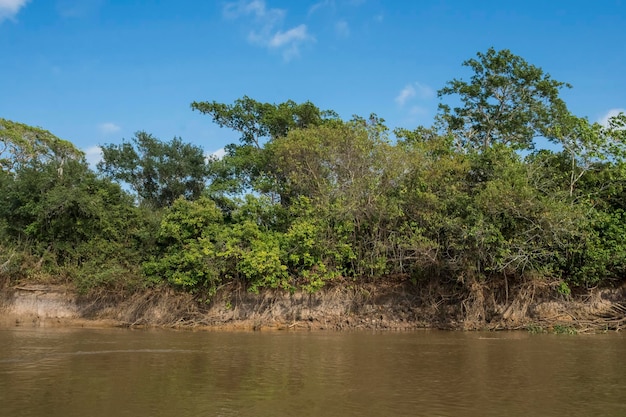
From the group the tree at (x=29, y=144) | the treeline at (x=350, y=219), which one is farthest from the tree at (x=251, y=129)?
the tree at (x=29, y=144)

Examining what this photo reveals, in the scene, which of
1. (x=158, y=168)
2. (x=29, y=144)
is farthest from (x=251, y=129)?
(x=29, y=144)

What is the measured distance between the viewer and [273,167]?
2264cm

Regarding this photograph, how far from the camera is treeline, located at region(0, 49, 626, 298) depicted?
55.4 ft

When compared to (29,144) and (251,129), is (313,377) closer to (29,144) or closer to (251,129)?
(251,129)

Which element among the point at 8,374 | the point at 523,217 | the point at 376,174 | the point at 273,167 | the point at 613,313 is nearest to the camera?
the point at 8,374

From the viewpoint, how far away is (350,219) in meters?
18.6

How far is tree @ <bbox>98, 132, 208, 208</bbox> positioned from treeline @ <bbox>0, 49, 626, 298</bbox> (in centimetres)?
309

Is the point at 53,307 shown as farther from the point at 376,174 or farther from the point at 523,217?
the point at 523,217

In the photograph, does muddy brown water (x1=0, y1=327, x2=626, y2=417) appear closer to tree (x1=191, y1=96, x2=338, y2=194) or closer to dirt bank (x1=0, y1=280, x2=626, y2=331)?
dirt bank (x1=0, y1=280, x2=626, y2=331)

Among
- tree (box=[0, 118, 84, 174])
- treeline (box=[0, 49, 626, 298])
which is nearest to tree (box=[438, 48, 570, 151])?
treeline (box=[0, 49, 626, 298])

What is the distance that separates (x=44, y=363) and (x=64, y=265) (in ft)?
36.7

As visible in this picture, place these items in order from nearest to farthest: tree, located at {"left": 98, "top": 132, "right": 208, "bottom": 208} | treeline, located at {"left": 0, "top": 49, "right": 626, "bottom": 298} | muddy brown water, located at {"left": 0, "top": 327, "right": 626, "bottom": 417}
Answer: muddy brown water, located at {"left": 0, "top": 327, "right": 626, "bottom": 417}
treeline, located at {"left": 0, "top": 49, "right": 626, "bottom": 298}
tree, located at {"left": 98, "top": 132, "right": 208, "bottom": 208}

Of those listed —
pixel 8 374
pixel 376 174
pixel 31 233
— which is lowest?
pixel 8 374

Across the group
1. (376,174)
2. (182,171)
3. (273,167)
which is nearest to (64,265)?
(182,171)
